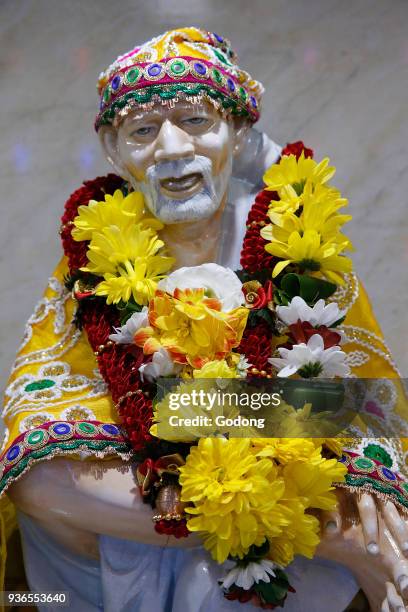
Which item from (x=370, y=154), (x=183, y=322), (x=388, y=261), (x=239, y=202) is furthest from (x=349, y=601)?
(x=370, y=154)

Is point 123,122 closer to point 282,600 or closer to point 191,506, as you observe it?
point 191,506

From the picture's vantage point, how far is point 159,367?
2.10m

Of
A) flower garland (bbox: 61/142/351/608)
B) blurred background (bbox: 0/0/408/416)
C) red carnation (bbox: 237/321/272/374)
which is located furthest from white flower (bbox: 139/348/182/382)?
blurred background (bbox: 0/0/408/416)

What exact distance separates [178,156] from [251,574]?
0.75m

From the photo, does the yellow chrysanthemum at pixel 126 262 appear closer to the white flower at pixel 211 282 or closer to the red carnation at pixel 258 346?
the white flower at pixel 211 282

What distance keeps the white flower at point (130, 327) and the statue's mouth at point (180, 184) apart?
24cm

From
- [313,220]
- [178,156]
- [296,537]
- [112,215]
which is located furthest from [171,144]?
[296,537]

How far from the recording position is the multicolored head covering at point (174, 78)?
89.7 inches

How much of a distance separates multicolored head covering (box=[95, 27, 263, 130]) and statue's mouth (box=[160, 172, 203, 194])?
0.45 ft

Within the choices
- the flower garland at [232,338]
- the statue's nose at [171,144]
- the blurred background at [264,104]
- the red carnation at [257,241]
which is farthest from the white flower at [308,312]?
the blurred background at [264,104]

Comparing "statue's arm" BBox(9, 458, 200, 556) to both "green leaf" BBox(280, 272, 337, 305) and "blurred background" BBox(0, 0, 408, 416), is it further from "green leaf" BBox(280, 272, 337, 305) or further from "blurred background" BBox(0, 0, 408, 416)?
"blurred background" BBox(0, 0, 408, 416)

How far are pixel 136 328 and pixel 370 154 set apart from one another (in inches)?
42.6

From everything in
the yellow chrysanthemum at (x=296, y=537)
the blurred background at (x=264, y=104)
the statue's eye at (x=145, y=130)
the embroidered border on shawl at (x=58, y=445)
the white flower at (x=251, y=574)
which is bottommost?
the white flower at (x=251, y=574)

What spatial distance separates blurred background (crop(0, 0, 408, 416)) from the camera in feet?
9.76
